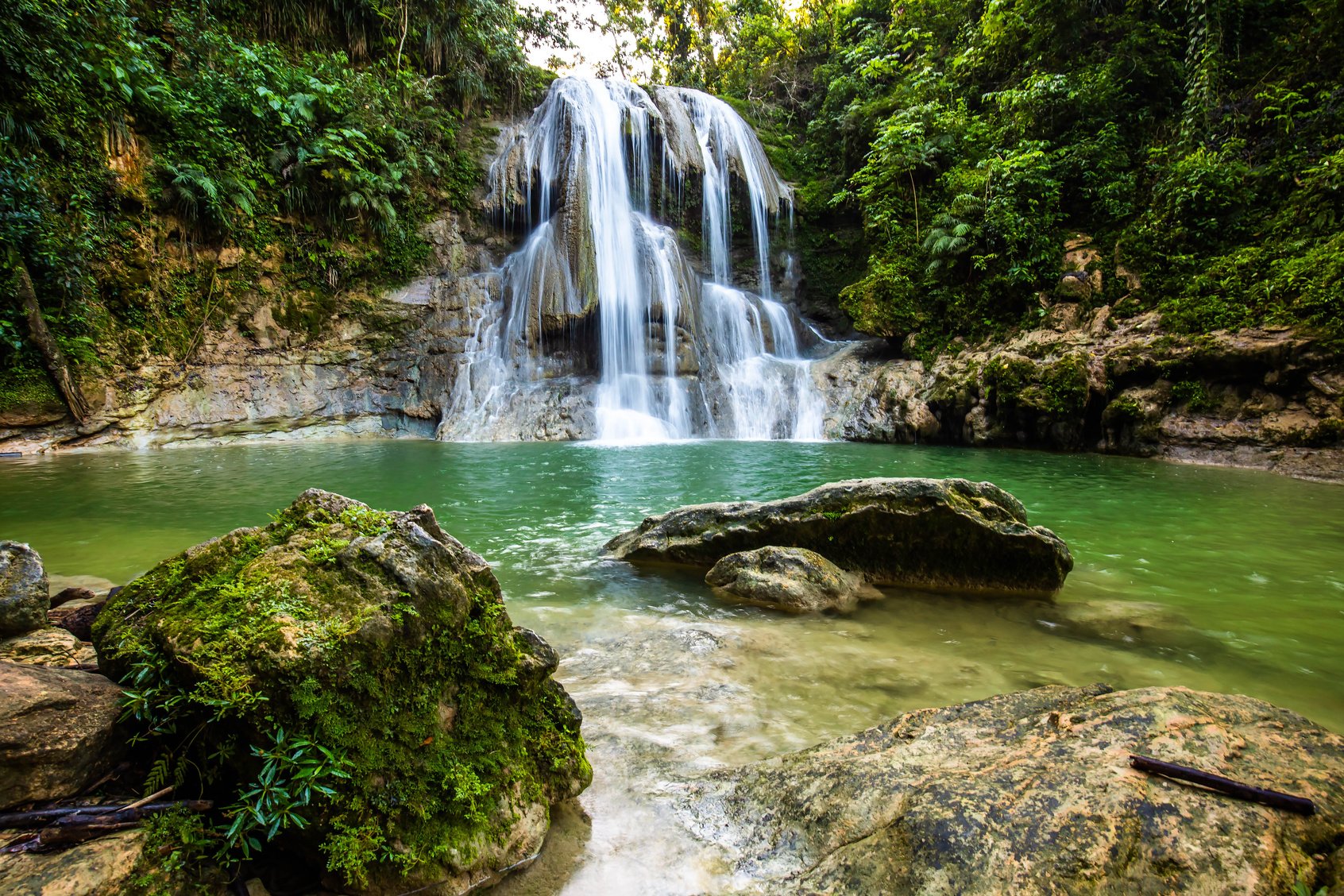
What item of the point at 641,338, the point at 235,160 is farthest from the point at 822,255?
the point at 235,160

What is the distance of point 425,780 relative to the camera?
1.58 m

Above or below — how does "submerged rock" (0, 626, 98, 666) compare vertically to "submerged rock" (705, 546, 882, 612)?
above

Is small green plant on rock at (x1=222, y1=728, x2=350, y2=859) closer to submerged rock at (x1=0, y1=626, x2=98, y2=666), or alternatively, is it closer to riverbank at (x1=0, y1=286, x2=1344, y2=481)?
submerged rock at (x1=0, y1=626, x2=98, y2=666)

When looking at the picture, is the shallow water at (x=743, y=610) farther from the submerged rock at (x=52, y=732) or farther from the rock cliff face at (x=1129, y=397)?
the rock cliff face at (x=1129, y=397)

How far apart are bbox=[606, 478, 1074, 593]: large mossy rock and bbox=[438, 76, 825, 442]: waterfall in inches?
446

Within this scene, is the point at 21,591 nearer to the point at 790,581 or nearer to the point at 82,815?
the point at 82,815

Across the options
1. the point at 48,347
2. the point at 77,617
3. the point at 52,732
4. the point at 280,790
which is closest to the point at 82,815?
the point at 52,732

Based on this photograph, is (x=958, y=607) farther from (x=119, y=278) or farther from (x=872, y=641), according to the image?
(x=119, y=278)

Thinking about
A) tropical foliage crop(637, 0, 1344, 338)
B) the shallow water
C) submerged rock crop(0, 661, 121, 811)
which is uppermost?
tropical foliage crop(637, 0, 1344, 338)

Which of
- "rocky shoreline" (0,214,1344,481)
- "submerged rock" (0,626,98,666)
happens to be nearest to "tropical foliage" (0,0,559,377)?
"rocky shoreline" (0,214,1344,481)

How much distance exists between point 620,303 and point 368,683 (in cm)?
1706

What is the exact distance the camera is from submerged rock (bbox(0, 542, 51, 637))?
2131 millimetres

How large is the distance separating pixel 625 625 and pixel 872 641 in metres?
1.50

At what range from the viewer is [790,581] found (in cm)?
399
